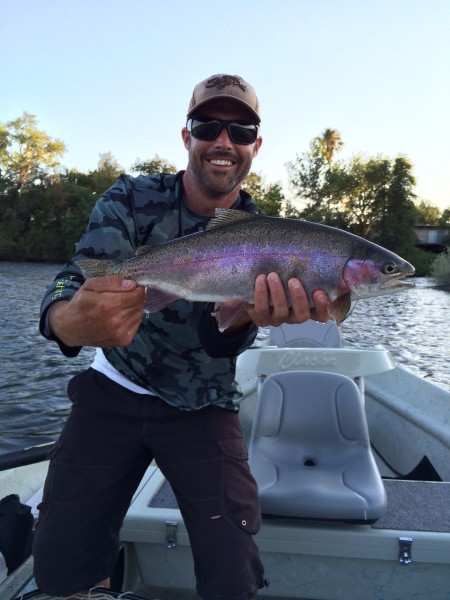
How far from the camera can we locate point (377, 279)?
2895 mm

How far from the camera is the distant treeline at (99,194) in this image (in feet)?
187

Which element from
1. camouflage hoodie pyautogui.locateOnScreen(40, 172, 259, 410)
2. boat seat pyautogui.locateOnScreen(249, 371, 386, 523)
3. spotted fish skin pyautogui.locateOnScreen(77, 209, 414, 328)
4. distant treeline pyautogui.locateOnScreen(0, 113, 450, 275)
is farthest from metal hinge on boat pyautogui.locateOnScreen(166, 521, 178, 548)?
distant treeline pyautogui.locateOnScreen(0, 113, 450, 275)

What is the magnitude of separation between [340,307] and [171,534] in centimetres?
173

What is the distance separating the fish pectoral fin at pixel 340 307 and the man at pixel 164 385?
7 centimetres

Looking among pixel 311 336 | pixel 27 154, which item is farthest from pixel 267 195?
pixel 311 336

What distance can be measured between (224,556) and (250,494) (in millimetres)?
361

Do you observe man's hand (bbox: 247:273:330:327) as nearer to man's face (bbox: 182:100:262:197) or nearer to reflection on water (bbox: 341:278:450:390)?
man's face (bbox: 182:100:262:197)

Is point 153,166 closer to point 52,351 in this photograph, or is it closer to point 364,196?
point 364,196

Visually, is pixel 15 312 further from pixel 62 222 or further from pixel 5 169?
pixel 5 169

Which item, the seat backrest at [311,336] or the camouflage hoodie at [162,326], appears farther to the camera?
the seat backrest at [311,336]

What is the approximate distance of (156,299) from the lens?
112 inches

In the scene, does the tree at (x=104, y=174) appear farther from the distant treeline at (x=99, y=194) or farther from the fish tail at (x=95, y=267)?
the fish tail at (x=95, y=267)

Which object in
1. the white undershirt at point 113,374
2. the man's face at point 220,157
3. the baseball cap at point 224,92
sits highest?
the baseball cap at point 224,92

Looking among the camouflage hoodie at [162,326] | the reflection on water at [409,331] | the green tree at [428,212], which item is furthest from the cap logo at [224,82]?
the green tree at [428,212]
